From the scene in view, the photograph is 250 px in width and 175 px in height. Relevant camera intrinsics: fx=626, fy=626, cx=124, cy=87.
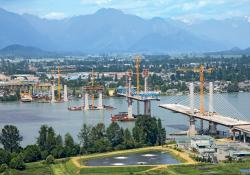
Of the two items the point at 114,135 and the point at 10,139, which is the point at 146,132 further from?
the point at 10,139

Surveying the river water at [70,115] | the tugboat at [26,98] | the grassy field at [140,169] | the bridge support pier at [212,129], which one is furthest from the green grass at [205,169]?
the tugboat at [26,98]

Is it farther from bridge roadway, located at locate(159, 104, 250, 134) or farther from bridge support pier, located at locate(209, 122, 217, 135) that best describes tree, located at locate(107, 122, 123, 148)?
bridge support pier, located at locate(209, 122, 217, 135)

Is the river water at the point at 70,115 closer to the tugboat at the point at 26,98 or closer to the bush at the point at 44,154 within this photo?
the tugboat at the point at 26,98

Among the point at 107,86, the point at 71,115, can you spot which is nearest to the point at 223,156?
the point at 71,115

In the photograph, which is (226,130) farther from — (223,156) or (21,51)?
(21,51)

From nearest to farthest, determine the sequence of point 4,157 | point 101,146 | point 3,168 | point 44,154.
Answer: point 3,168 < point 4,157 < point 44,154 < point 101,146

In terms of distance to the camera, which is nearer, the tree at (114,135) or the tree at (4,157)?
the tree at (4,157)

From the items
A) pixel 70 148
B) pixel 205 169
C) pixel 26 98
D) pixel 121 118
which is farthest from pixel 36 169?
pixel 26 98
